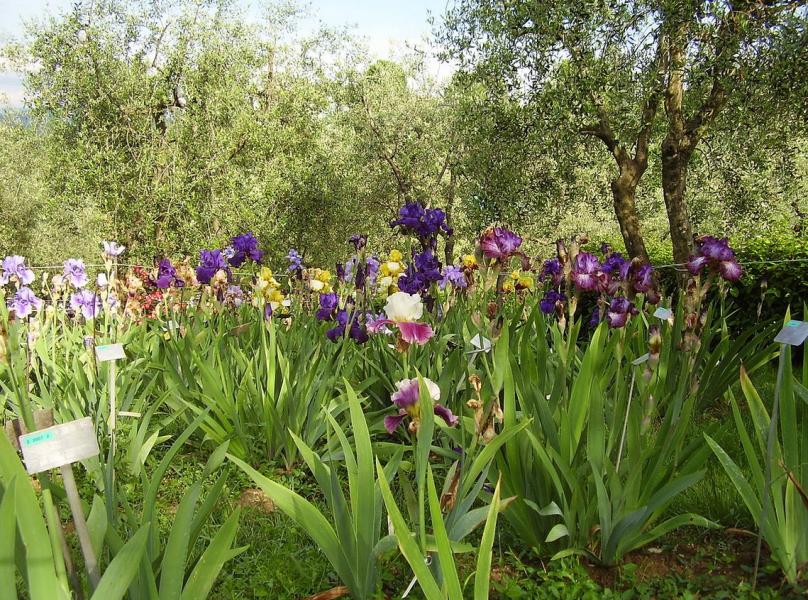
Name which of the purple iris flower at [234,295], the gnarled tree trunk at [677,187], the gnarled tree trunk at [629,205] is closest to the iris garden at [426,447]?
the purple iris flower at [234,295]

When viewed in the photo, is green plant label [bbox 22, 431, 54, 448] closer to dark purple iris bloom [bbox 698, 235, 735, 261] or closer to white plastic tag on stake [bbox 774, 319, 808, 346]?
white plastic tag on stake [bbox 774, 319, 808, 346]

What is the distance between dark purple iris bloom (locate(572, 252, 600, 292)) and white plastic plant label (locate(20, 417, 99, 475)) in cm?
202

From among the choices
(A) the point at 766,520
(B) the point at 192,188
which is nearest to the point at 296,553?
(A) the point at 766,520

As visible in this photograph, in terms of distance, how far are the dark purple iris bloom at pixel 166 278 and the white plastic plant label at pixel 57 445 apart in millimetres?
2911

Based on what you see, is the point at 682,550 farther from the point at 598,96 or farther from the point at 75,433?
the point at 598,96

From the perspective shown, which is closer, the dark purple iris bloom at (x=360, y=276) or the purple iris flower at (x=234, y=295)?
the dark purple iris bloom at (x=360, y=276)

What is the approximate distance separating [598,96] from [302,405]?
245 inches

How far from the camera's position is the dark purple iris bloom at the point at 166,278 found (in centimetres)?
407

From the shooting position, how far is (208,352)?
369cm

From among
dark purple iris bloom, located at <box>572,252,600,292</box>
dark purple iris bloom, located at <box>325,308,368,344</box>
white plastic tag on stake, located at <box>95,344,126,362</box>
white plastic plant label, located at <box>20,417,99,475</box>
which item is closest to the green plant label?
white plastic plant label, located at <box>20,417,99,475</box>

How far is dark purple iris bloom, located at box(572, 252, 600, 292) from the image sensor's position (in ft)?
8.71

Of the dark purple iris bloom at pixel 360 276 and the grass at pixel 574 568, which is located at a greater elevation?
the dark purple iris bloom at pixel 360 276

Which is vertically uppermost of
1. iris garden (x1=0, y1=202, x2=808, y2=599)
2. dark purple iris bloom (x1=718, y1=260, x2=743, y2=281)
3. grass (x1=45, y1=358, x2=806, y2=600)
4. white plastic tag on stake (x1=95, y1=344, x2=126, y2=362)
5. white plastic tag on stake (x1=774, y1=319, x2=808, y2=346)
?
white plastic tag on stake (x1=95, y1=344, x2=126, y2=362)

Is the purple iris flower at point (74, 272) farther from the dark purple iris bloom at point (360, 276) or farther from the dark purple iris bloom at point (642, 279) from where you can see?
the dark purple iris bloom at point (642, 279)
